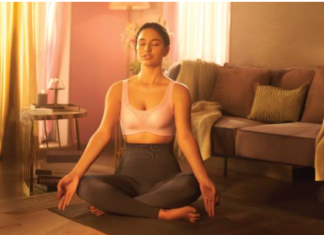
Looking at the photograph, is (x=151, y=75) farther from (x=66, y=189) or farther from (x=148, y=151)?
(x=66, y=189)

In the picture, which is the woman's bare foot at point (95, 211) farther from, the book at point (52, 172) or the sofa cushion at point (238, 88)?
the sofa cushion at point (238, 88)

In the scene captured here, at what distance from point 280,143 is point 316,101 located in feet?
2.06

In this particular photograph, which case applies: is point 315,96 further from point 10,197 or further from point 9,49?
Answer: point 9,49

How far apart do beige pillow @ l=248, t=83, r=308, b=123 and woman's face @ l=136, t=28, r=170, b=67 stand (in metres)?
1.39

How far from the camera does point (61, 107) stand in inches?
143

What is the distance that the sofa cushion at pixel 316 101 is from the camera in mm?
3613

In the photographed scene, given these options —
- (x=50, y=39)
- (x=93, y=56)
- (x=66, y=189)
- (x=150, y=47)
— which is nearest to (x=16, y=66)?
(x=50, y=39)

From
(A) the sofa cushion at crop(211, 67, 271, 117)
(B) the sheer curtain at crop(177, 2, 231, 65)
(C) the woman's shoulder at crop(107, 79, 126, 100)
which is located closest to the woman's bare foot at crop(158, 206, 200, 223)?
(C) the woman's shoulder at crop(107, 79, 126, 100)

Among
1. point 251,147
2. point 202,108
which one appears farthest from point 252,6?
point 251,147

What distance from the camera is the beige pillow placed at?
3.73 metres

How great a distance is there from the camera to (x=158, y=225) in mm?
2430

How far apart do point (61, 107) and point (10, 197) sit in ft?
2.43

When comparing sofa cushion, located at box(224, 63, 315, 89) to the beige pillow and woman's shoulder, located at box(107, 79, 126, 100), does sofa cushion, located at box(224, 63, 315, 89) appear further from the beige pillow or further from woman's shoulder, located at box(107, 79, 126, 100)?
woman's shoulder, located at box(107, 79, 126, 100)

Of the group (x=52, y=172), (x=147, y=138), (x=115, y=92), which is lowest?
(x=52, y=172)
